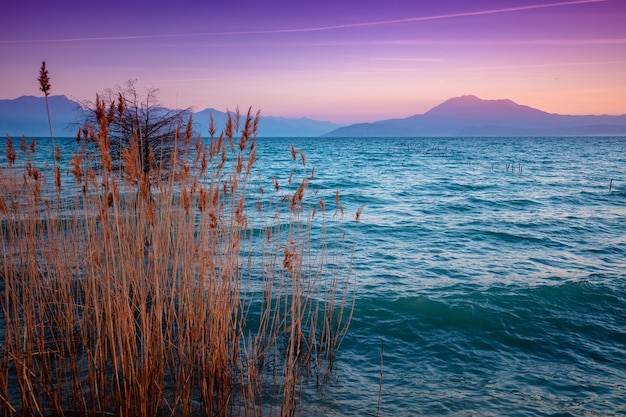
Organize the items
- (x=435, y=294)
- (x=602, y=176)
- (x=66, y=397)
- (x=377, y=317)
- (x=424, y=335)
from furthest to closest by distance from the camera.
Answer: (x=602, y=176)
(x=435, y=294)
(x=377, y=317)
(x=424, y=335)
(x=66, y=397)

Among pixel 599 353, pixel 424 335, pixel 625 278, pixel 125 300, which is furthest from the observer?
pixel 625 278

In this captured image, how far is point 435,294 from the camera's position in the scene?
873cm

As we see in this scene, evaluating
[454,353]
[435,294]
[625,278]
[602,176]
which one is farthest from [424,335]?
[602,176]

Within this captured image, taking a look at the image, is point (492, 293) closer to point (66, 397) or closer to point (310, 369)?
point (310, 369)

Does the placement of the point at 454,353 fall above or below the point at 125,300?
below

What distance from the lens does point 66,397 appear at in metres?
4.49

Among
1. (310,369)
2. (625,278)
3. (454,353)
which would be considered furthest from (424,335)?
(625,278)

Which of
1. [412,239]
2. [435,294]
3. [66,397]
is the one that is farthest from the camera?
[412,239]

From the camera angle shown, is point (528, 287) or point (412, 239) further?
point (412, 239)

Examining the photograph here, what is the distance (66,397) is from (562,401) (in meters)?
6.20

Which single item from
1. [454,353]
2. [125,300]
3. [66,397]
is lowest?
[454,353]

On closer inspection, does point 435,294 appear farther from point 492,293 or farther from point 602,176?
point 602,176

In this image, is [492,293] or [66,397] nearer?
[66,397]

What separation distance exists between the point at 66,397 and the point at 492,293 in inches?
324
